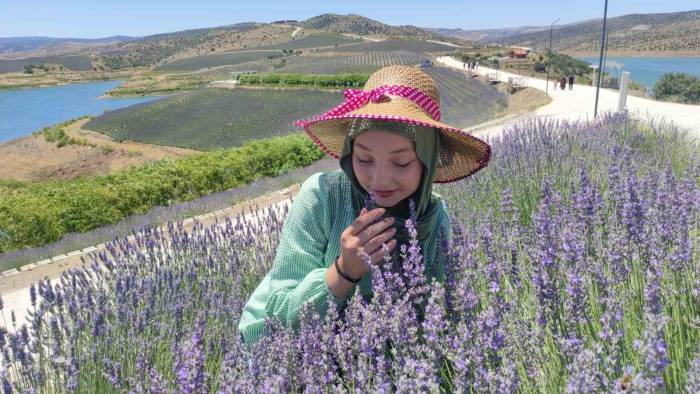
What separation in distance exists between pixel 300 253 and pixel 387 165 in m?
0.40

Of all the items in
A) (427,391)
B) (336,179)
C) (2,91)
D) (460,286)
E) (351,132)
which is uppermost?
(351,132)

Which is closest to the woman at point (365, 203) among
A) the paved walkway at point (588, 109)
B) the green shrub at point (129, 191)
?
the green shrub at point (129, 191)

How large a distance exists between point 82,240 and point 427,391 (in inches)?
286

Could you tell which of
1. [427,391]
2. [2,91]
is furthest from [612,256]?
[2,91]

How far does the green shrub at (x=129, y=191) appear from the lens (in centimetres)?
774

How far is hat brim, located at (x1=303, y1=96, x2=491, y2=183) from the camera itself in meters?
1.47

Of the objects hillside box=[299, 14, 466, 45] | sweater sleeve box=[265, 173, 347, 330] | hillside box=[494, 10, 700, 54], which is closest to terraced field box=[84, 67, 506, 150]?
sweater sleeve box=[265, 173, 347, 330]

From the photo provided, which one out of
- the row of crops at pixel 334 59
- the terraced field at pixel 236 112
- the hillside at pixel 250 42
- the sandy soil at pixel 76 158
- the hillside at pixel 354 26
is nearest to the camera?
the terraced field at pixel 236 112

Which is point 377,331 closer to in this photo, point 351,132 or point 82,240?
point 351,132

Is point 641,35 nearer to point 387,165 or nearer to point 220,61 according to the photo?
point 220,61

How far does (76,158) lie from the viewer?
103ft

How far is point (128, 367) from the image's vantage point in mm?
1978

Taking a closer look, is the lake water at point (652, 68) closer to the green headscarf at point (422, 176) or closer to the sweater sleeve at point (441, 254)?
the sweater sleeve at point (441, 254)

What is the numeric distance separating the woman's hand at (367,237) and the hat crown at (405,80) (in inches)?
21.7
